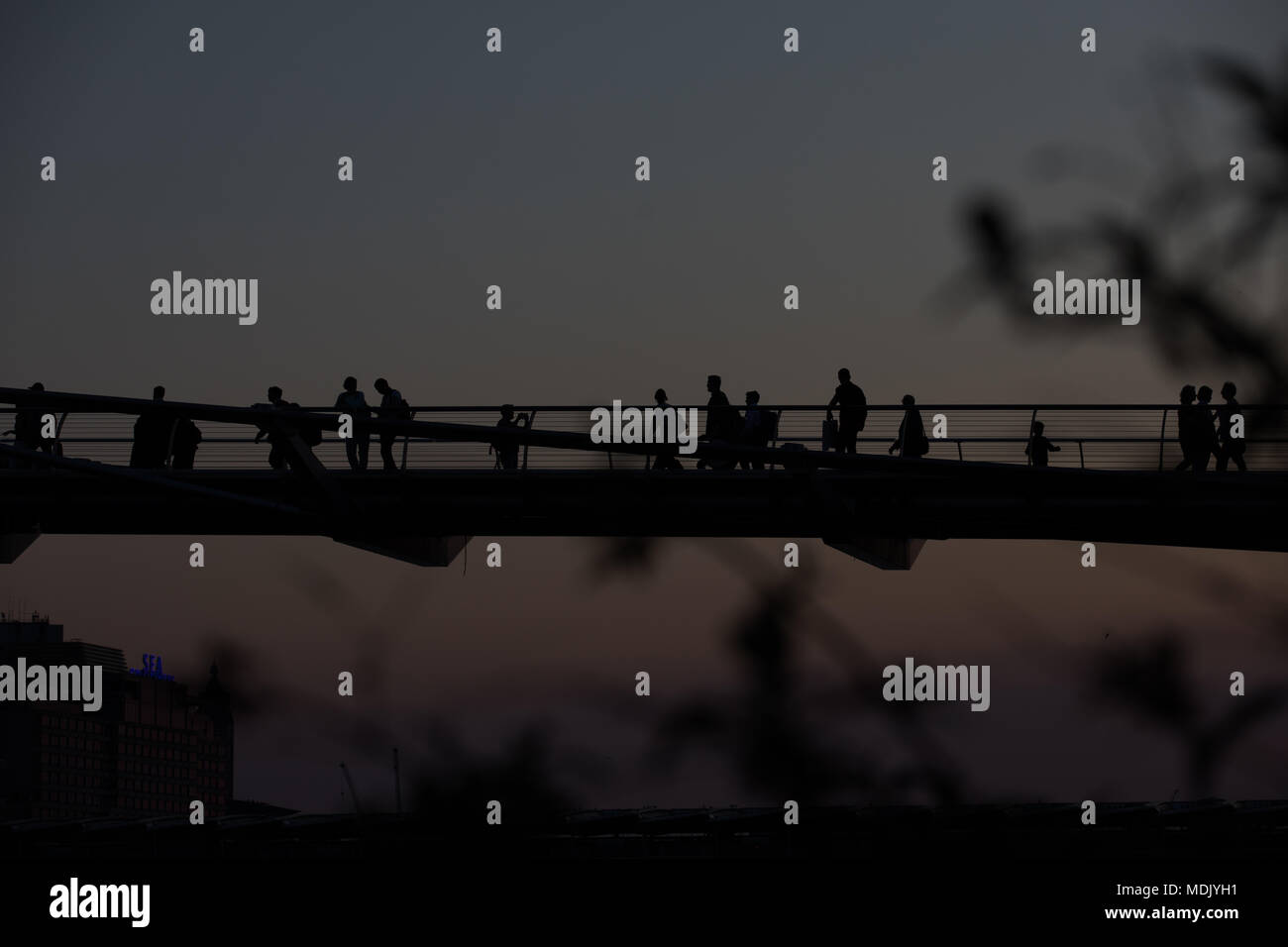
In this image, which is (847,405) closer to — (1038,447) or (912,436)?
(912,436)

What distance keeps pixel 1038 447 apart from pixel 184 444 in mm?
12443

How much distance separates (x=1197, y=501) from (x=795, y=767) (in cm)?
5448

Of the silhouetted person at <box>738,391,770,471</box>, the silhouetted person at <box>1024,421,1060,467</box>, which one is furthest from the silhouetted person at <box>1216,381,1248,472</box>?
the silhouetted person at <box>738,391,770,471</box>

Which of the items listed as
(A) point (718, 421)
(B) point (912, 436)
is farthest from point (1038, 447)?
(A) point (718, 421)

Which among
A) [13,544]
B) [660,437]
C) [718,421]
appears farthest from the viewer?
[13,544]

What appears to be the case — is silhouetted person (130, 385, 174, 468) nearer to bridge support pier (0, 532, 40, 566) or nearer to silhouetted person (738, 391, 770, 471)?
bridge support pier (0, 532, 40, 566)

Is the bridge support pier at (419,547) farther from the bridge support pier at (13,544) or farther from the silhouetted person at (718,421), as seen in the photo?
the bridge support pier at (13,544)

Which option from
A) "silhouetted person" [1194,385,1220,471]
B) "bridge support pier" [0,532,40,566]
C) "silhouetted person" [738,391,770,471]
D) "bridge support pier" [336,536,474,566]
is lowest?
"bridge support pier" [336,536,474,566]

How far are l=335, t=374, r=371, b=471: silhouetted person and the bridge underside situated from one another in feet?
1.79

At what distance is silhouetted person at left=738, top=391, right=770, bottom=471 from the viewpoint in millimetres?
24516

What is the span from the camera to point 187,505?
78.3ft

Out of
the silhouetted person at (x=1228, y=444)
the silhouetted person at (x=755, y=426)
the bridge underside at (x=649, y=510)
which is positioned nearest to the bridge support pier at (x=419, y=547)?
the bridge underside at (x=649, y=510)

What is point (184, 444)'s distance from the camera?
25.8 metres
